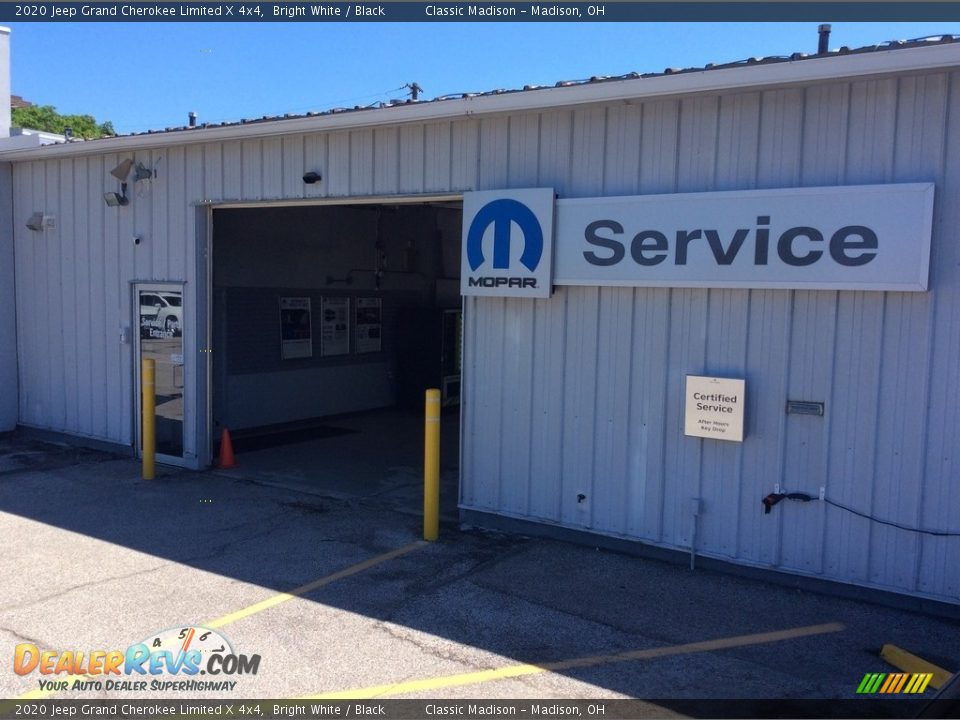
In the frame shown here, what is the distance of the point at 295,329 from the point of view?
13031 mm

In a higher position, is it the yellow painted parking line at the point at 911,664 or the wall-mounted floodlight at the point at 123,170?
the wall-mounted floodlight at the point at 123,170

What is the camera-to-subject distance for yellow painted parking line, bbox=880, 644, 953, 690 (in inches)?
184

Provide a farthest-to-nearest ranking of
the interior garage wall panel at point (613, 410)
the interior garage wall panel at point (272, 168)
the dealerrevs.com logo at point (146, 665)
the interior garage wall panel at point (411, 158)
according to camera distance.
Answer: the interior garage wall panel at point (272, 168) < the interior garage wall panel at point (411, 158) < the interior garage wall panel at point (613, 410) < the dealerrevs.com logo at point (146, 665)

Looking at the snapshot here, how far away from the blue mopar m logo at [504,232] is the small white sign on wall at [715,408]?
5.69 ft

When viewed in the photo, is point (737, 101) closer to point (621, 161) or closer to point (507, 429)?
point (621, 161)

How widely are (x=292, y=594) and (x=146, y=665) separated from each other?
1263mm

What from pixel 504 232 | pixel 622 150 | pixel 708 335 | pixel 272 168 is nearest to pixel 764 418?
pixel 708 335

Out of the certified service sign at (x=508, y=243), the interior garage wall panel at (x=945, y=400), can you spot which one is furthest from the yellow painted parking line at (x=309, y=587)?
the interior garage wall panel at (x=945, y=400)

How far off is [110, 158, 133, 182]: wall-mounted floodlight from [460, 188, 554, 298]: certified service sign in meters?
4.99

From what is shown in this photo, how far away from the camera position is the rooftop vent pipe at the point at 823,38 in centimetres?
583

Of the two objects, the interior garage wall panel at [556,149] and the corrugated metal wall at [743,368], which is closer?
the corrugated metal wall at [743,368]

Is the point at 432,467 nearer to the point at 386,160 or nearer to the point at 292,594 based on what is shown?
the point at 292,594

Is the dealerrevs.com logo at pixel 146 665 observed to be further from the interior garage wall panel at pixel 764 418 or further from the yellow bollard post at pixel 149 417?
the yellow bollard post at pixel 149 417

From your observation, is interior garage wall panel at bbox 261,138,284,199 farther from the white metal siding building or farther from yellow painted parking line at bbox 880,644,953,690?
yellow painted parking line at bbox 880,644,953,690
